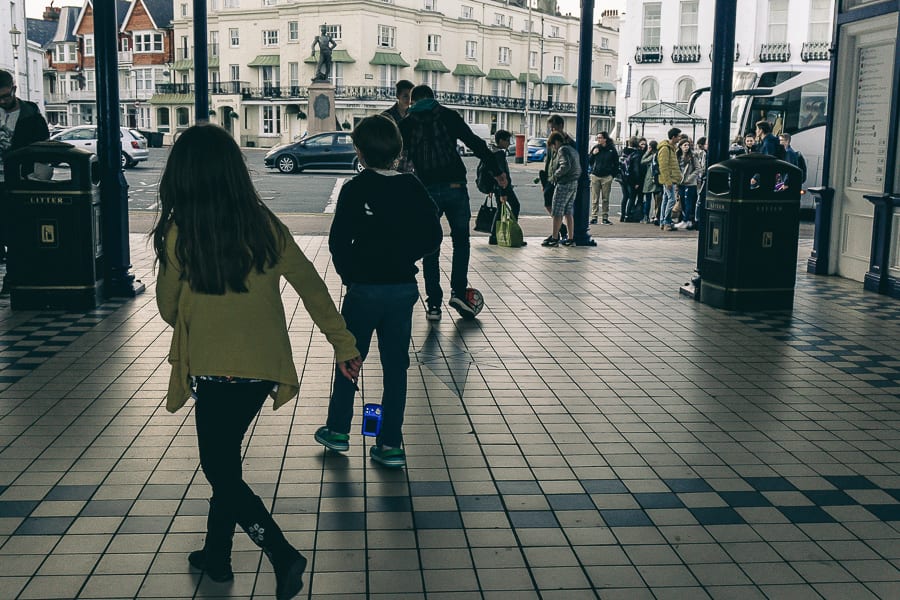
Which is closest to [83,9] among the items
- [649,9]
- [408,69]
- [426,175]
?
[408,69]

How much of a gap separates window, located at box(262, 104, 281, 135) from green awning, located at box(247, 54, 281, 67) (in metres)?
2.92

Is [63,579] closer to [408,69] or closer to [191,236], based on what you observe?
[191,236]

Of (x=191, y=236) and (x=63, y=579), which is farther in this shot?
(x=63, y=579)

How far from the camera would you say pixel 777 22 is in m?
42.6

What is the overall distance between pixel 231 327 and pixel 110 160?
21.0 ft

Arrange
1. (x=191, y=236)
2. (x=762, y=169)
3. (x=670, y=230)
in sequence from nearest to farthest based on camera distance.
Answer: (x=191, y=236), (x=762, y=169), (x=670, y=230)

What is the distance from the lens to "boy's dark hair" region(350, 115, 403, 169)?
451 centimetres

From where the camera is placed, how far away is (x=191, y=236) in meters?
3.25

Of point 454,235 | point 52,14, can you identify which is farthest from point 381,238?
point 52,14

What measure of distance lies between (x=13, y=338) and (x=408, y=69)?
226 feet

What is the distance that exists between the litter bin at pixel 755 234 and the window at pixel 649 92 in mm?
39052

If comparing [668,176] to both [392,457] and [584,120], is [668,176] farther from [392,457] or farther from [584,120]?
[392,457]

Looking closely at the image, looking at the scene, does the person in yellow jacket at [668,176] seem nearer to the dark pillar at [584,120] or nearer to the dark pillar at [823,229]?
the dark pillar at [584,120]

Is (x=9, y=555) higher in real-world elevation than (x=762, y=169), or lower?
lower
